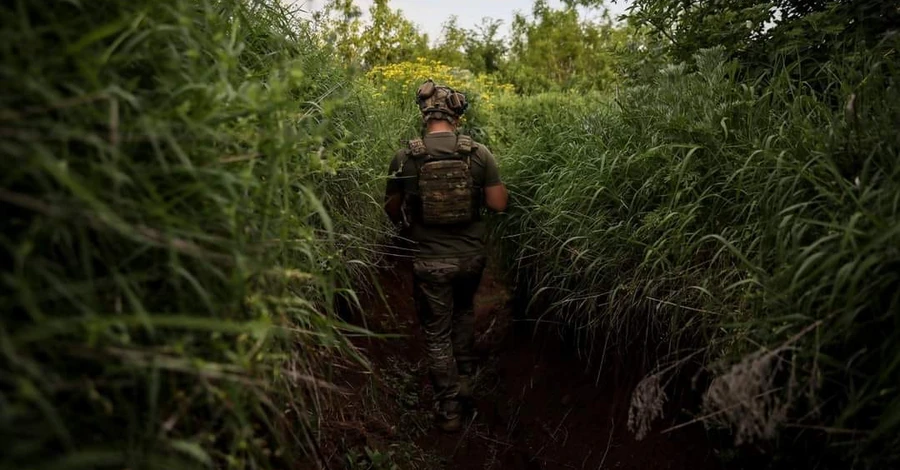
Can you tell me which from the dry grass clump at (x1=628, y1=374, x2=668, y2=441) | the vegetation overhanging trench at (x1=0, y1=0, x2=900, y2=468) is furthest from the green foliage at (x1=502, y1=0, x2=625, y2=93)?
the dry grass clump at (x1=628, y1=374, x2=668, y2=441)

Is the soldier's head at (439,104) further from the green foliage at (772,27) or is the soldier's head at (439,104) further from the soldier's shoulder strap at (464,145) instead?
the green foliage at (772,27)

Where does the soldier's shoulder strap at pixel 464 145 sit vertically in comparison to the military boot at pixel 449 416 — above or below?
above

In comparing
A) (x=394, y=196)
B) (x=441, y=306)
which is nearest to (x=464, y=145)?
(x=394, y=196)

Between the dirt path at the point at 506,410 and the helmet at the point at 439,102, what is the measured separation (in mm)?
1375

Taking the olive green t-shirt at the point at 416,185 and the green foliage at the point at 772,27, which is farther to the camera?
the olive green t-shirt at the point at 416,185

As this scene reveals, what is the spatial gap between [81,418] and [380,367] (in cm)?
289

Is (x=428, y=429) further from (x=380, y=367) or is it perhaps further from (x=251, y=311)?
(x=251, y=311)

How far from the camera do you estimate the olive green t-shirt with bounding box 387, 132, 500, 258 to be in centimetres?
416

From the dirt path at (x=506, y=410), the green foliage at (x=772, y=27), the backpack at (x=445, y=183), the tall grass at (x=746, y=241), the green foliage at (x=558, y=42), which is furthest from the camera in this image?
the green foliage at (x=558, y=42)

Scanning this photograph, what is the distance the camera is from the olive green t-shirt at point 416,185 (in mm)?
4160

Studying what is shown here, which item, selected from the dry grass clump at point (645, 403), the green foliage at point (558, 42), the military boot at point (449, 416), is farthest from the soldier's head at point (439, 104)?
the green foliage at point (558, 42)

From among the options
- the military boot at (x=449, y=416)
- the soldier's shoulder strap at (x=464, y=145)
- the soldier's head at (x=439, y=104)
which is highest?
the soldier's head at (x=439, y=104)

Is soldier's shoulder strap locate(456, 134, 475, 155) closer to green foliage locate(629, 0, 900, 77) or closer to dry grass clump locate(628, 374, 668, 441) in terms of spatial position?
green foliage locate(629, 0, 900, 77)

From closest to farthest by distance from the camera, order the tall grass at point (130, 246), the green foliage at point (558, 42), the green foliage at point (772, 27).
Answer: the tall grass at point (130, 246), the green foliage at point (772, 27), the green foliage at point (558, 42)
